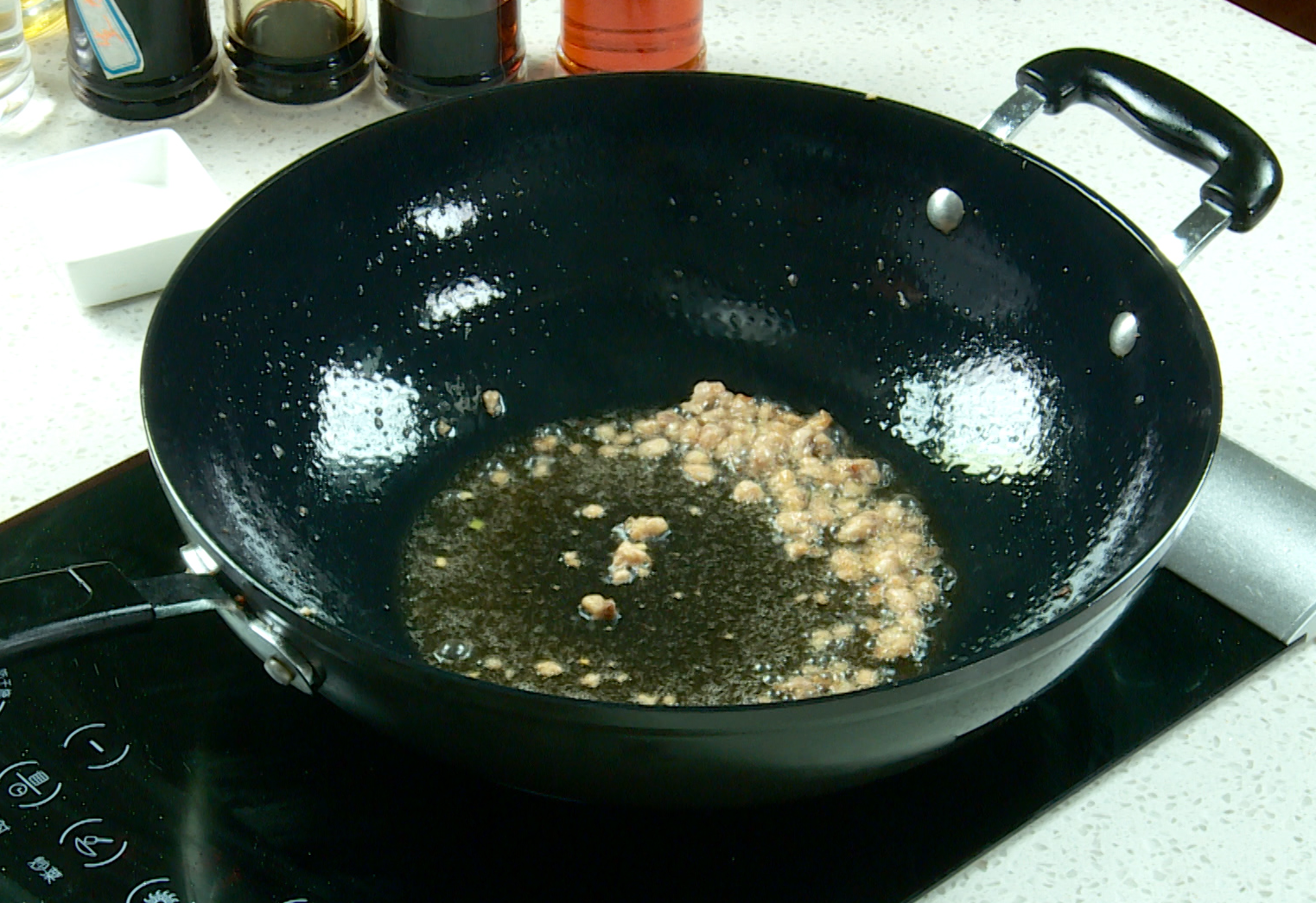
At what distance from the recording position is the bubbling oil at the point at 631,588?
726mm

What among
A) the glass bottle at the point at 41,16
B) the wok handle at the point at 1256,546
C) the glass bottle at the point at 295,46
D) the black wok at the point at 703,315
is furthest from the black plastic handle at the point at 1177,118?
the glass bottle at the point at 41,16

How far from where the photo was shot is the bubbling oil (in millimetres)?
726

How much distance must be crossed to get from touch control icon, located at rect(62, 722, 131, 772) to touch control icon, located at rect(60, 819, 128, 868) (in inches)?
1.4

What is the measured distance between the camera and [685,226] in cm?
96

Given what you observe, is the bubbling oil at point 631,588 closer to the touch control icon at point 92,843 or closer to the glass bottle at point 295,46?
the touch control icon at point 92,843

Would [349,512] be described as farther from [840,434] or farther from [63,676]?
[840,434]

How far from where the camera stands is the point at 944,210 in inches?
35.3

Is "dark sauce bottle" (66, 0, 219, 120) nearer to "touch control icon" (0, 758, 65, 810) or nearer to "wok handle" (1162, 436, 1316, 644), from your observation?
"touch control icon" (0, 758, 65, 810)

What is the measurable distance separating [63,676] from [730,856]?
333mm

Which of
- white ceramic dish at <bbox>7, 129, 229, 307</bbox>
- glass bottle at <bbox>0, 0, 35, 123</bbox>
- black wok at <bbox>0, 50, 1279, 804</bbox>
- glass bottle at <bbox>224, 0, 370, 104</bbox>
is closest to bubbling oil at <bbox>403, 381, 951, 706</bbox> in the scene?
black wok at <bbox>0, 50, 1279, 804</bbox>

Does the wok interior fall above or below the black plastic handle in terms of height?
below

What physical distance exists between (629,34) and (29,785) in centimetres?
68

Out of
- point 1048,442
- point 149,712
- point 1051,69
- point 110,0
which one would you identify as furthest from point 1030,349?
point 110,0

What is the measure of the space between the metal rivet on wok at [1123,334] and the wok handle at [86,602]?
509mm
